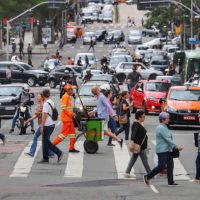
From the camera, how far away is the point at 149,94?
4147 cm

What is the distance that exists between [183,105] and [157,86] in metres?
8.20

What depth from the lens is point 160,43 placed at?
369 ft

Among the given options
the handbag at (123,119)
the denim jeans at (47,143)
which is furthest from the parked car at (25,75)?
the denim jeans at (47,143)

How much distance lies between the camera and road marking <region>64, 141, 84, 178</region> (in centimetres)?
2291

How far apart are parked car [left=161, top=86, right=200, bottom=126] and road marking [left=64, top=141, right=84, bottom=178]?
6859 mm

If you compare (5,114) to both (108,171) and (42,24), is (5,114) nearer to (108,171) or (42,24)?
(108,171)

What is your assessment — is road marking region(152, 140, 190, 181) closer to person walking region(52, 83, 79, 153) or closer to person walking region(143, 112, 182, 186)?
person walking region(143, 112, 182, 186)

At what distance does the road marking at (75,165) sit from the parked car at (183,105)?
6.86 m

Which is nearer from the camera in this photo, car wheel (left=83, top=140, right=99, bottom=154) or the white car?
car wheel (left=83, top=140, right=99, bottom=154)

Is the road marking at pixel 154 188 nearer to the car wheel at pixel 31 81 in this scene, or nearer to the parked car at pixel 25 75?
the parked car at pixel 25 75

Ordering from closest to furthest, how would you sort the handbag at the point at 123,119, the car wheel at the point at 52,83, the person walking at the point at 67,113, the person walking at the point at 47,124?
the person walking at the point at 47,124 < the person walking at the point at 67,113 < the handbag at the point at 123,119 < the car wheel at the point at 52,83

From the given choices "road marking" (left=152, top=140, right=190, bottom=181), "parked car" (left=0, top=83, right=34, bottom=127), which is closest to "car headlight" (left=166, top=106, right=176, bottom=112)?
"parked car" (left=0, top=83, right=34, bottom=127)

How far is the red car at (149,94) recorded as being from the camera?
4100cm

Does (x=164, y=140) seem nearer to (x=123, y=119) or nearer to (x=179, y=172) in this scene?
(x=179, y=172)
